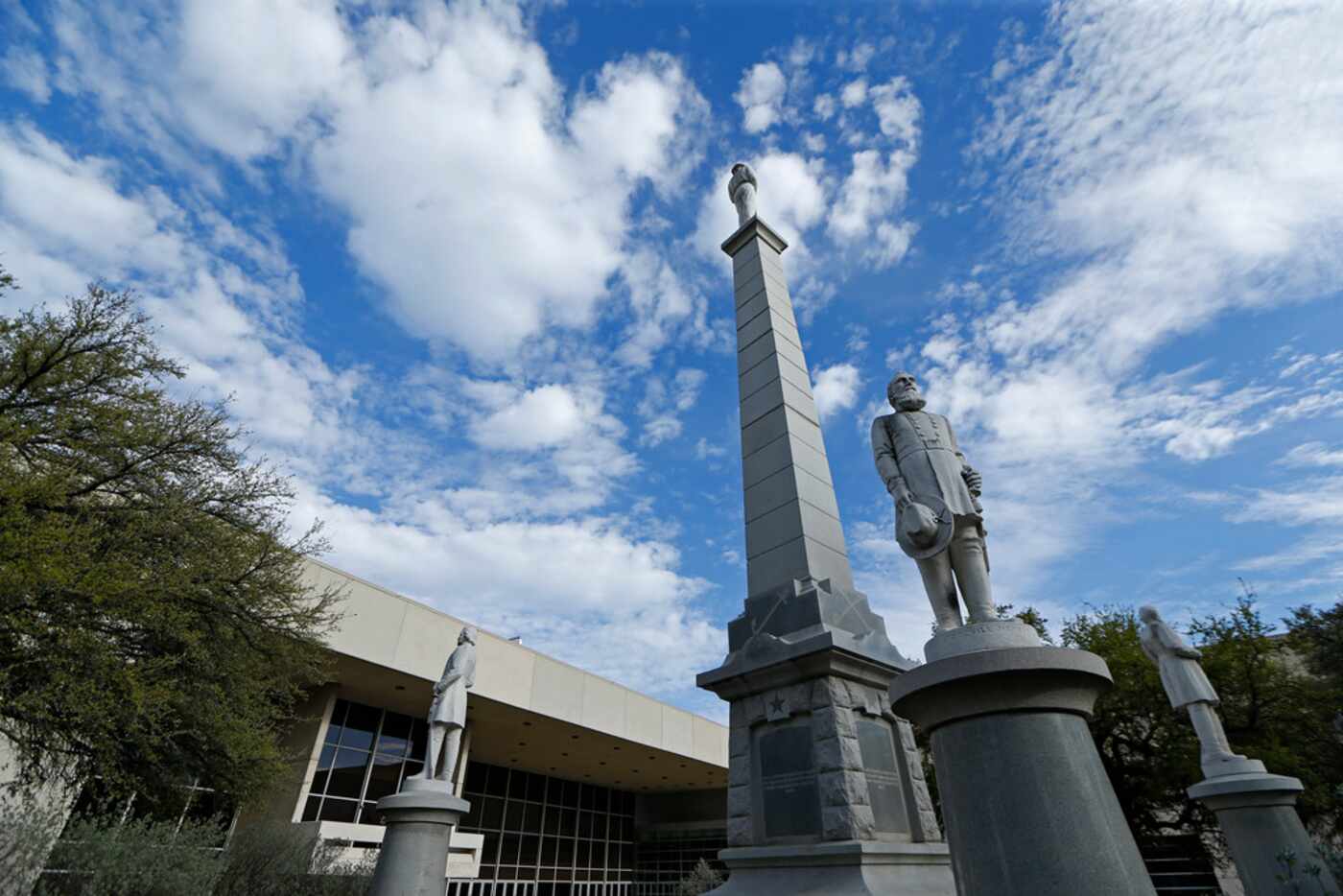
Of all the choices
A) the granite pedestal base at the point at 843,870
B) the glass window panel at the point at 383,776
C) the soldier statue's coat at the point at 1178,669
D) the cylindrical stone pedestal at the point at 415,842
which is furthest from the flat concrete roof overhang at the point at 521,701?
the soldier statue's coat at the point at 1178,669

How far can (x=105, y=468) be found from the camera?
10.9 metres

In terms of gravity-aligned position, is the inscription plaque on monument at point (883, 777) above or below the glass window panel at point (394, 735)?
below

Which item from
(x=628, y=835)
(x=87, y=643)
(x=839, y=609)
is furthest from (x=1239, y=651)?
(x=628, y=835)

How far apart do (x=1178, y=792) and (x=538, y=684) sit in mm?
19898

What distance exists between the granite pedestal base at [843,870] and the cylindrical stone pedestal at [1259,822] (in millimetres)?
5246

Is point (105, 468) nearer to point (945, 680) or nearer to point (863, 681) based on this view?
point (863, 681)

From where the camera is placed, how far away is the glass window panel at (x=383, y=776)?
23500mm

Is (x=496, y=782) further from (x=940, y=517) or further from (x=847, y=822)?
(x=940, y=517)

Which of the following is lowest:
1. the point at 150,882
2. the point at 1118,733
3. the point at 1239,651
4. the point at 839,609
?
the point at 150,882

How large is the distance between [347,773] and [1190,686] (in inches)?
958

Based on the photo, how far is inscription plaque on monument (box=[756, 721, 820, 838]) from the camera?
6.25 meters

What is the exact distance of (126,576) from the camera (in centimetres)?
989

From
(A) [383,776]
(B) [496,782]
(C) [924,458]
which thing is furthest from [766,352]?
(B) [496,782]

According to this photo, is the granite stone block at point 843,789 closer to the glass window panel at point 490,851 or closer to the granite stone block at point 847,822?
the granite stone block at point 847,822
